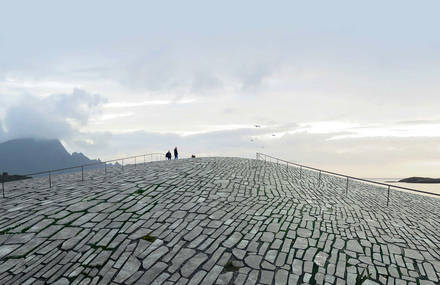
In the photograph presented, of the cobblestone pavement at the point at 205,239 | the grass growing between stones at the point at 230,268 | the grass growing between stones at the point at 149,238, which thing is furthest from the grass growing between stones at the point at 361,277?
the grass growing between stones at the point at 149,238

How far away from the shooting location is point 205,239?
6812 mm

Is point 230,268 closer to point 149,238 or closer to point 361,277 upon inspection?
point 149,238

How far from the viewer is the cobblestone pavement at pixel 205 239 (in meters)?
5.63

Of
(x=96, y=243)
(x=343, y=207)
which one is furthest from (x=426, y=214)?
(x=96, y=243)

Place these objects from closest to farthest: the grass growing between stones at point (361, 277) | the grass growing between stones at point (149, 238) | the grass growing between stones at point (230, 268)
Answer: the grass growing between stones at point (361, 277) → the grass growing between stones at point (230, 268) → the grass growing between stones at point (149, 238)

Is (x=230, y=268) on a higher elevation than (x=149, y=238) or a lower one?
lower

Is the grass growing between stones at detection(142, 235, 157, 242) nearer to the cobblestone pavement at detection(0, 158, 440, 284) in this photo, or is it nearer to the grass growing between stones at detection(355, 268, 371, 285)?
the cobblestone pavement at detection(0, 158, 440, 284)

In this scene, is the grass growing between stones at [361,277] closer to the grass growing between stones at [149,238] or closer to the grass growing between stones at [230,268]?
the grass growing between stones at [230,268]

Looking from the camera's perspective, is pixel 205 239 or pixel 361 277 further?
pixel 205 239

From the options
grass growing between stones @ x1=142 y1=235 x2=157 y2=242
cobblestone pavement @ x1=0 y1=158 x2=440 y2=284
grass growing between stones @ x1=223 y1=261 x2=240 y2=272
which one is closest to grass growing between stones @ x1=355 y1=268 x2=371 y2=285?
cobblestone pavement @ x1=0 y1=158 x2=440 y2=284

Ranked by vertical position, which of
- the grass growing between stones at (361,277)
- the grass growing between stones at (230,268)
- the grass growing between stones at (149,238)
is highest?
the grass growing between stones at (149,238)

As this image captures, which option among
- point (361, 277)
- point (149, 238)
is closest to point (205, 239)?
point (149, 238)

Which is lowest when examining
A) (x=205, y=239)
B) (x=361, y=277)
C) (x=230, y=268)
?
(x=361, y=277)

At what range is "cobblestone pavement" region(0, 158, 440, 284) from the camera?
5633mm
